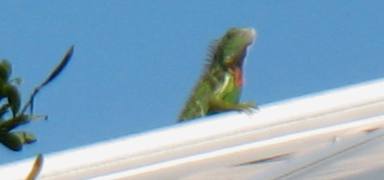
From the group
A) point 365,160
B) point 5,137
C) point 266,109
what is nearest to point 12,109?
point 5,137

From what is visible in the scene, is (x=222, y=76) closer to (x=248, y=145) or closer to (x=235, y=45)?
(x=235, y=45)

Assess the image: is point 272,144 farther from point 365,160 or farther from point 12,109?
point 12,109

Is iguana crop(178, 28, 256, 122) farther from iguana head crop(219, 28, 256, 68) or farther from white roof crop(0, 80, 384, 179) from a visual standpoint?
white roof crop(0, 80, 384, 179)

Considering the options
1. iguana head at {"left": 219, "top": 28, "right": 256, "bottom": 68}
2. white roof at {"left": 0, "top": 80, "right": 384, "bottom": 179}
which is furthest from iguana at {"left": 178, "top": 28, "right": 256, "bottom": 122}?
white roof at {"left": 0, "top": 80, "right": 384, "bottom": 179}

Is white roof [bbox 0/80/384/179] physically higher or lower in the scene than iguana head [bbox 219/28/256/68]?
higher

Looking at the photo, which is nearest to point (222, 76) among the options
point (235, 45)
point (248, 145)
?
point (235, 45)

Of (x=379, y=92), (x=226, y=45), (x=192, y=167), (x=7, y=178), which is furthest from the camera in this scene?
(x=226, y=45)

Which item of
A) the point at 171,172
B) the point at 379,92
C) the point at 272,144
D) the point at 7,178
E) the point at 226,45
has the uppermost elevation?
the point at 379,92
